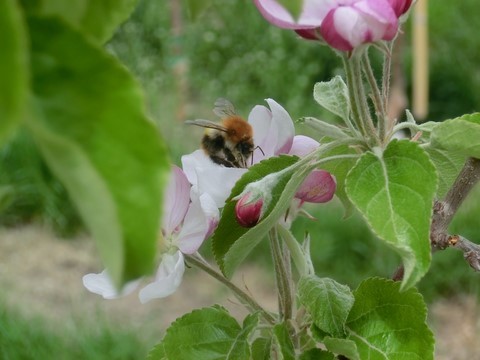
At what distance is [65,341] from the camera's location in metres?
3.13

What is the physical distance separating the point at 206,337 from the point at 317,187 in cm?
16

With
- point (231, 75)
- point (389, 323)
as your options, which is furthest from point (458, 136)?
point (231, 75)

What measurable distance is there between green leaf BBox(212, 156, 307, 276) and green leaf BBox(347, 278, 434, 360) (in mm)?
115

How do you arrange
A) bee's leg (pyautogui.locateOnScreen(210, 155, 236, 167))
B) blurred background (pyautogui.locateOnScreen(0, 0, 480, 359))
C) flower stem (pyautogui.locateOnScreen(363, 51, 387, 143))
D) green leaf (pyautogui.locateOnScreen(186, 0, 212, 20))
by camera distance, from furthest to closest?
blurred background (pyautogui.locateOnScreen(0, 0, 480, 359)), bee's leg (pyautogui.locateOnScreen(210, 155, 236, 167)), flower stem (pyautogui.locateOnScreen(363, 51, 387, 143)), green leaf (pyautogui.locateOnScreen(186, 0, 212, 20))

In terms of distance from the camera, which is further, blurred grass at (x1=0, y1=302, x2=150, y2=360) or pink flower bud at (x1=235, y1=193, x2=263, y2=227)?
blurred grass at (x1=0, y1=302, x2=150, y2=360)

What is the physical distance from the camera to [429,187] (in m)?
0.65

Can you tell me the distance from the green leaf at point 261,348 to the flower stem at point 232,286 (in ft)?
0.06

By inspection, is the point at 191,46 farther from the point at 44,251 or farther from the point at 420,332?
the point at 420,332

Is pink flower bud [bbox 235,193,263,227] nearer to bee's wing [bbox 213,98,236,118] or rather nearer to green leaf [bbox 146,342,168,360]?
green leaf [bbox 146,342,168,360]

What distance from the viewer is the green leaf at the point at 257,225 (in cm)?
69

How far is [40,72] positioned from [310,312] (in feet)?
1.51

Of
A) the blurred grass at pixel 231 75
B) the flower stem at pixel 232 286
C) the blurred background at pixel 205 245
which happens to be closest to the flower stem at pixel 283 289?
the flower stem at pixel 232 286

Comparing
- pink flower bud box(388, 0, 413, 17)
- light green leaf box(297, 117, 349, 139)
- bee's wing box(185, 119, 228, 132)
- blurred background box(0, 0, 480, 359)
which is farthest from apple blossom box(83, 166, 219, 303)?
blurred background box(0, 0, 480, 359)

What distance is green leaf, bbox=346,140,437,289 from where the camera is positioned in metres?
0.60
